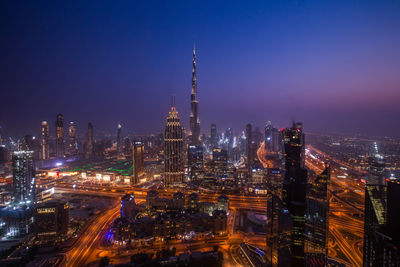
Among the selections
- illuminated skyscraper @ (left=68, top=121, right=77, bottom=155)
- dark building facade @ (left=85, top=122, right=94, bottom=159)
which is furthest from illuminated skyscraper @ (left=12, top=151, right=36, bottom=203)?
illuminated skyscraper @ (left=68, top=121, right=77, bottom=155)

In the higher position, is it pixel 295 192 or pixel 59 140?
pixel 59 140

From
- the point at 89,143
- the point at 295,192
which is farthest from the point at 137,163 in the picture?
the point at 89,143

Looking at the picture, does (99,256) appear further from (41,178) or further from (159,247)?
(41,178)

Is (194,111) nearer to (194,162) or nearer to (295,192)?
(194,162)

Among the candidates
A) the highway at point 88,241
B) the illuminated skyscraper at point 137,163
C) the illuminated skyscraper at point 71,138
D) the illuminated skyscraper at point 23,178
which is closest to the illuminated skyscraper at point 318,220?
the highway at point 88,241

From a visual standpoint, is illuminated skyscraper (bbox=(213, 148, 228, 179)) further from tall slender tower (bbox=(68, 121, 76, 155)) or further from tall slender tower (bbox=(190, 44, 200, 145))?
tall slender tower (bbox=(68, 121, 76, 155))
